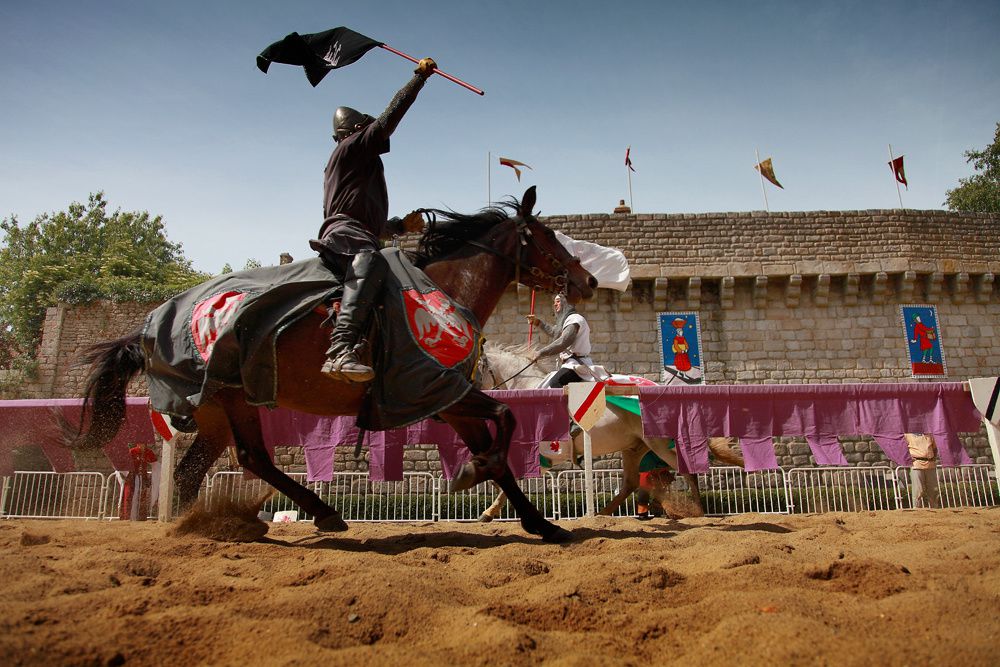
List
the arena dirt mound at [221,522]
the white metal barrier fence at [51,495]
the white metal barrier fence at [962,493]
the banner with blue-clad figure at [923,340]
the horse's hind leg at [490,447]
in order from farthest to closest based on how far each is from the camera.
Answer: the banner with blue-clad figure at [923,340]
the white metal barrier fence at [962,493]
the white metal barrier fence at [51,495]
the horse's hind leg at [490,447]
the arena dirt mound at [221,522]

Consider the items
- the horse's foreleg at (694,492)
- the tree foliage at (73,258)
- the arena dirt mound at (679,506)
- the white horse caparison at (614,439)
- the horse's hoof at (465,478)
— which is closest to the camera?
the horse's hoof at (465,478)

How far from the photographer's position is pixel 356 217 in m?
4.77

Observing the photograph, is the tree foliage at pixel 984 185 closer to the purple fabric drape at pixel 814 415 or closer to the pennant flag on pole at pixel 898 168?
the pennant flag on pole at pixel 898 168

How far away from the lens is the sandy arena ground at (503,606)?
1891 millimetres

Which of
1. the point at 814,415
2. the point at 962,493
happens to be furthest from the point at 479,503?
the point at 962,493

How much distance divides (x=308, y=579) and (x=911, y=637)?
216 centimetres

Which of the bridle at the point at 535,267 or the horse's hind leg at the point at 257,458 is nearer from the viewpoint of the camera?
the horse's hind leg at the point at 257,458

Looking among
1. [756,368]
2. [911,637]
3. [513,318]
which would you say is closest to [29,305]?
[513,318]

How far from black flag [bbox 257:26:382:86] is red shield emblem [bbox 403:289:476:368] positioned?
1839 millimetres

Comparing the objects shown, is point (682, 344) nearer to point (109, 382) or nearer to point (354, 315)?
point (354, 315)

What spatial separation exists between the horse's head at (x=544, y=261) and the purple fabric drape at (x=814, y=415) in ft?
11.7

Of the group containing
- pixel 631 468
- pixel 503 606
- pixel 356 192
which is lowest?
pixel 503 606

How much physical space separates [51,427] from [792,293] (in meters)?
16.9

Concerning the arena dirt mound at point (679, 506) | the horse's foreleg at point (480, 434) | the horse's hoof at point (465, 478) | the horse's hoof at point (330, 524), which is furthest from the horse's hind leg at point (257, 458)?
the arena dirt mound at point (679, 506)
